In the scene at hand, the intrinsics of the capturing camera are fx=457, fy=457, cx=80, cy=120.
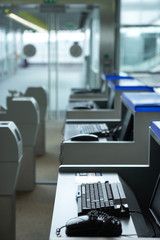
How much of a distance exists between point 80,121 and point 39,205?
1047 mm

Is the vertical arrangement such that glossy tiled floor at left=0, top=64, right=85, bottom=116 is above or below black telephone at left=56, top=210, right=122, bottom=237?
below

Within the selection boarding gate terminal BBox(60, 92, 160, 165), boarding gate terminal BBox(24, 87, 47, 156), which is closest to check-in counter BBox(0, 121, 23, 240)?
boarding gate terminal BBox(60, 92, 160, 165)

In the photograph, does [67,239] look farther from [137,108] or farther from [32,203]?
[32,203]

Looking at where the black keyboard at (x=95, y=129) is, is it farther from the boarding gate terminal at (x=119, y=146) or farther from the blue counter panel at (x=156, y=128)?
the blue counter panel at (x=156, y=128)

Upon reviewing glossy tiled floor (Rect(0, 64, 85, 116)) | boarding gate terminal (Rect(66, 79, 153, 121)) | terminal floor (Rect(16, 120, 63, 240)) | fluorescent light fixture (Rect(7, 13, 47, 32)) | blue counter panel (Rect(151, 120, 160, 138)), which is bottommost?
terminal floor (Rect(16, 120, 63, 240))

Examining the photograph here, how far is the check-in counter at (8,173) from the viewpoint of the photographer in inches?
138

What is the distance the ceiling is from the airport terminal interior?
0.8 inches

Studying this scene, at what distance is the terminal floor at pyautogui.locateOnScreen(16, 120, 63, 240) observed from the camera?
4.20 m

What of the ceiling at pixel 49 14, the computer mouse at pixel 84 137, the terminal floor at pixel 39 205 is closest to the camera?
the computer mouse at pixel 84 137

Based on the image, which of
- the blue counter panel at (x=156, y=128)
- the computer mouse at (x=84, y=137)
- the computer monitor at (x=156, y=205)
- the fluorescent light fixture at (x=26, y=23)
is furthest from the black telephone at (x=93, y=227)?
the fluorescent light fixture at (x=26, y=23)

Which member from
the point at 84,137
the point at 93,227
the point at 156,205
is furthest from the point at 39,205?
the point at 93,227

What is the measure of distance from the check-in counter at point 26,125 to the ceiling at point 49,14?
4054 mm

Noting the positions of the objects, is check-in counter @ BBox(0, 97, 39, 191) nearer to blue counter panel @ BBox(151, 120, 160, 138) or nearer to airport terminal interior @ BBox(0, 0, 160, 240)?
airport terminal interior @ BBox(0, 0, 160, 240)

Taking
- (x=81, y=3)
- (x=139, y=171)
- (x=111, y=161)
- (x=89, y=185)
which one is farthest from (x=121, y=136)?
(x=81, y=3)
